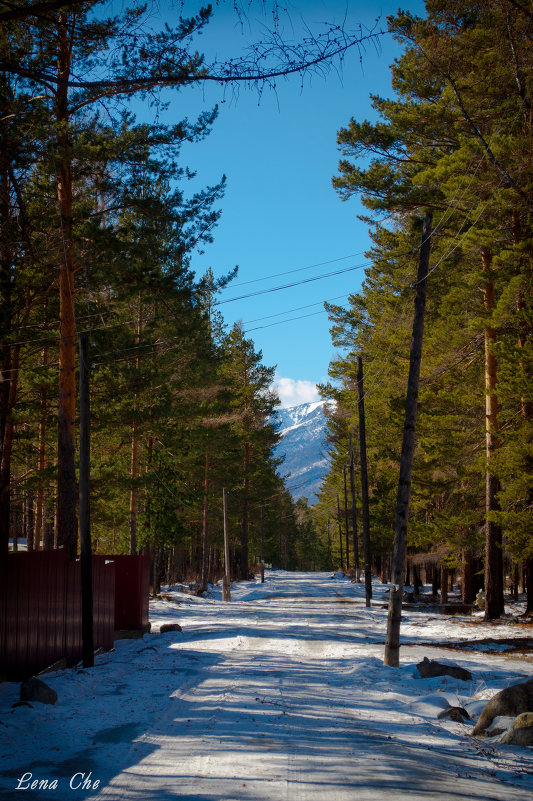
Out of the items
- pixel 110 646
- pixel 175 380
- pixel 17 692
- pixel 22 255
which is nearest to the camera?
pixel 17 692

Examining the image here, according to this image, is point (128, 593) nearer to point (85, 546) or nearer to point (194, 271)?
point (85, 546)

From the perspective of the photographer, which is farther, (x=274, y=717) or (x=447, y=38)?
(x=447, y=38)

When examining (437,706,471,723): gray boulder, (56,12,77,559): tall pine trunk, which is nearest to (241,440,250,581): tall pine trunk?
(56,12,77,559): tall pine trunk

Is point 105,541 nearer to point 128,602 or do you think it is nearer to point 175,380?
point 175,380

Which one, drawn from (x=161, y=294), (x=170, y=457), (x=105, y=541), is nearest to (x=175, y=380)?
(x=170, y=457)

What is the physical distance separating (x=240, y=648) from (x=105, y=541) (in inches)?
1391

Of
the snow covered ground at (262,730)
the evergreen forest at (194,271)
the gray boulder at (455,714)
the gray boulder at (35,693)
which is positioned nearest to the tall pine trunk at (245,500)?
the evergreen forest at (194,271)

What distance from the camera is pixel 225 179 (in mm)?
15047

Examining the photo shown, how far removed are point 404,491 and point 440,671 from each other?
3121mm

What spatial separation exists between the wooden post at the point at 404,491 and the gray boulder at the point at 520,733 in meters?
4.20

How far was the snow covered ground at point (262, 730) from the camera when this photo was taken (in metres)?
5.05

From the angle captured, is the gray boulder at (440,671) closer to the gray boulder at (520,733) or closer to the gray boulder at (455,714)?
the gray boulder at (455,714)

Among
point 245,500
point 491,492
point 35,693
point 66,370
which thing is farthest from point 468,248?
point 245,500

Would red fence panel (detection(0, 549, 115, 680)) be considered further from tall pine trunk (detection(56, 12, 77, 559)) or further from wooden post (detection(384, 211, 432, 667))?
wooden post (detection(384, 211, 432, 667))
